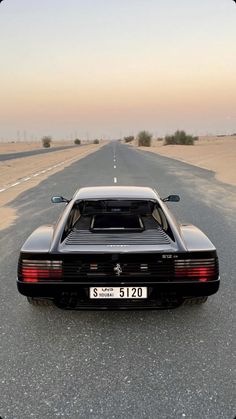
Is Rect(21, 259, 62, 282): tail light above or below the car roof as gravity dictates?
below

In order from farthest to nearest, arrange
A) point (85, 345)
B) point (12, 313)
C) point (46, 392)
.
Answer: point (12, 313) → point (85, 345) → point (46, 392)

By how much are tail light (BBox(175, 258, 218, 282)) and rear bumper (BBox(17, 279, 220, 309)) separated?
5cm

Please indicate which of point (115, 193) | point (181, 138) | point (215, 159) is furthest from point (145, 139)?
point (115, 193)

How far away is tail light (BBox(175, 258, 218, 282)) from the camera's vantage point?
11.0 feet

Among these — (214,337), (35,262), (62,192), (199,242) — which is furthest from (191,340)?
(62,192)

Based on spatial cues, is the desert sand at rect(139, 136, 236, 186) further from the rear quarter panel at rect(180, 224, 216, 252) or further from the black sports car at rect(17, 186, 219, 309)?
the black sports car at rect(17, 186, 219, 309)

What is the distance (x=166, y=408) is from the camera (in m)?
2.51

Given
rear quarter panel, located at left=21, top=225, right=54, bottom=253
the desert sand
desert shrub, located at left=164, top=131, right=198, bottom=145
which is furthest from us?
desert shrub, located at left=164, top=131, right=198, bottom=145

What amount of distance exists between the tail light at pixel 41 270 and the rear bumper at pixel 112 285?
5 centimetres

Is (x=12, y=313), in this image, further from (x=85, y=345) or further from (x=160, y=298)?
(x=160, y=298)

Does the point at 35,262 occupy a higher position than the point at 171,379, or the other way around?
the point at 35,262

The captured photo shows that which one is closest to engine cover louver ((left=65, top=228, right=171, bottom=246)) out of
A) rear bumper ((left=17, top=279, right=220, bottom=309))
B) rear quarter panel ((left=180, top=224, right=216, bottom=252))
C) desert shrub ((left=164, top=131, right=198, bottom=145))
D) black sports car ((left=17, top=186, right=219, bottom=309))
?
black sports car ((left=17, top=186, right=219, bottom=309))

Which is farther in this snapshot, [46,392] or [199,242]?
[199,242]

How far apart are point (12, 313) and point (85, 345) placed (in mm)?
1043
